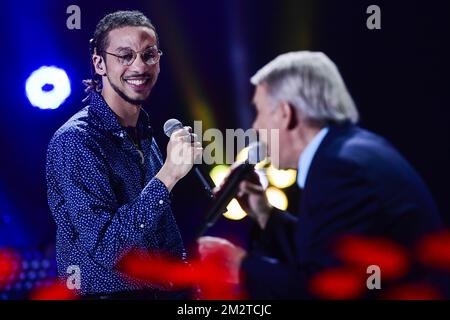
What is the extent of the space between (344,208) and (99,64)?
1.36 metres

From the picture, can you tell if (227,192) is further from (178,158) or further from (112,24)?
(112,24)

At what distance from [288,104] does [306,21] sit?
4.59 feet

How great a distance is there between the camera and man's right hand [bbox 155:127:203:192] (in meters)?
2.29

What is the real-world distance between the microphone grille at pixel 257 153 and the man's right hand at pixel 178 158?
0.96 feet

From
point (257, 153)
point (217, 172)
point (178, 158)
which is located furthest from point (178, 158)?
point (217, 172)

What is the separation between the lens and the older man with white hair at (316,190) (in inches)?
66.0

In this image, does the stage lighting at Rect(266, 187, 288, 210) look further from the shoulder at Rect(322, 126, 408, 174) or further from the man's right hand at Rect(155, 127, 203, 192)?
the shoulder at Rect(322, 126, 408, 174)

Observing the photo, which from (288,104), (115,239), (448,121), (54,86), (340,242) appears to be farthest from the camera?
(448,121)

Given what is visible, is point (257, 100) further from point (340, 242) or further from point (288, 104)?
point (340, 242)

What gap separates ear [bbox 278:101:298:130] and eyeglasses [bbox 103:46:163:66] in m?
0.89

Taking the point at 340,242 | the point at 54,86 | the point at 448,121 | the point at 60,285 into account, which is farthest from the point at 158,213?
the point at 448,121

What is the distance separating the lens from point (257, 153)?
6.72 ft

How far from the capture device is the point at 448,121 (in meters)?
3.33
